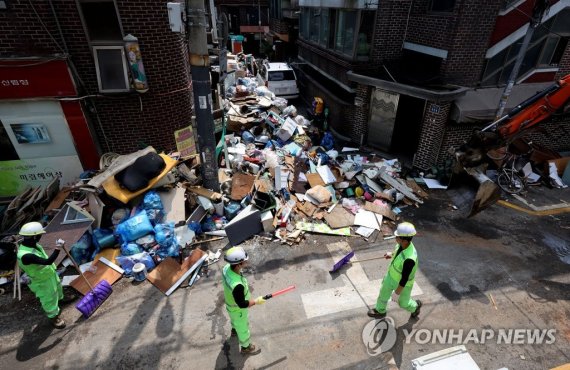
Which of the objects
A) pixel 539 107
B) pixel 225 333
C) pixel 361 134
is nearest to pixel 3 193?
pixel 225 333

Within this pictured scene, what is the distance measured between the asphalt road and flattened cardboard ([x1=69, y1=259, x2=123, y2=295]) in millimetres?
195

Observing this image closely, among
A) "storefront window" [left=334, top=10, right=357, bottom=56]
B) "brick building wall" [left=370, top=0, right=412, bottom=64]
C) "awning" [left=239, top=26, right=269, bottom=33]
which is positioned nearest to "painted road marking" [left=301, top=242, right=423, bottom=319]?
"brick building wall" [left=370, top=0, right=412, bottom=64]

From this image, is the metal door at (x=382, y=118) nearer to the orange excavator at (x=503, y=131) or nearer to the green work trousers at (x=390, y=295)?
the orange excavator at (x=503, y=131)

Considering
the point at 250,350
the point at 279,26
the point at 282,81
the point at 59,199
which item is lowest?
the point at 250,350

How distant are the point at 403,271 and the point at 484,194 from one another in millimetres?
4628

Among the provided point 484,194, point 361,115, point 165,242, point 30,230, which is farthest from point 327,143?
point 30,230

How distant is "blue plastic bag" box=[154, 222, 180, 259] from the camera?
636cm

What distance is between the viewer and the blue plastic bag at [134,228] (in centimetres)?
623

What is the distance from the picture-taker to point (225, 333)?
5.03 metres

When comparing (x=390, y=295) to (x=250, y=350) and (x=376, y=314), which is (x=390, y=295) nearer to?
(x=376, y=314)

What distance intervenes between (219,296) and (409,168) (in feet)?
24.2

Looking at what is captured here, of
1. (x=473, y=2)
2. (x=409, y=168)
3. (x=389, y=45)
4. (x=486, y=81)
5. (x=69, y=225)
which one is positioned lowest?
(x=409, y=168)

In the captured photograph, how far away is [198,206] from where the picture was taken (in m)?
7.31

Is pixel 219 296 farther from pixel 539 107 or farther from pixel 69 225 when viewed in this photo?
pixel 539 107
